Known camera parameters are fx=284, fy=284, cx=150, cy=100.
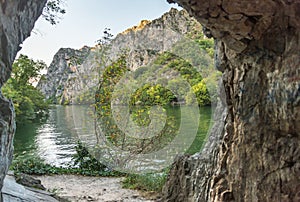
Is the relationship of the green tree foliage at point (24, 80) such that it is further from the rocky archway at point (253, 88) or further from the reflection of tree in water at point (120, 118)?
the rocky archway at point (253, 88)

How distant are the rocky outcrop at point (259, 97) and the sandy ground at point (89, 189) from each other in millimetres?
2728

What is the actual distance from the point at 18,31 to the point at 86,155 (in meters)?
6.26

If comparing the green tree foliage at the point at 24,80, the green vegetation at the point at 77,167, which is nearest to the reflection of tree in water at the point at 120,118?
the green vegetation at the point at 77,167

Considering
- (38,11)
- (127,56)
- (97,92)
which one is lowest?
(97,92)

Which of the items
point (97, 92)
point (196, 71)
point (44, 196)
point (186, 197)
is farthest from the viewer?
point (196, 71)

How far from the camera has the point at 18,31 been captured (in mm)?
2623

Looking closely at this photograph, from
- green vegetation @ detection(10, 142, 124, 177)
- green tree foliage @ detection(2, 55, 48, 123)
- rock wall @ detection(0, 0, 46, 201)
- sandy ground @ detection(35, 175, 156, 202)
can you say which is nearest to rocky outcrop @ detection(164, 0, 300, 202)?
rock wall @ detection(0, 0, 46, 201)

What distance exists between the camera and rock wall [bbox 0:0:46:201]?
7.68ft

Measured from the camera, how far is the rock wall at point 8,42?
2.34 m

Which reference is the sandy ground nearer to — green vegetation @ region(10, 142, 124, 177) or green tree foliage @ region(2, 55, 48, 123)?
green vegetation @ region(10, 142, 124, 177)

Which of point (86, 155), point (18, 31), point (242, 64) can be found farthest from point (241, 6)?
point (86, 155)

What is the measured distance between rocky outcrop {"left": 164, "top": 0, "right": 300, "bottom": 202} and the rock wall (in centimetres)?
147

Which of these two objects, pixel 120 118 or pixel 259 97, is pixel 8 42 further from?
pixel 120 118

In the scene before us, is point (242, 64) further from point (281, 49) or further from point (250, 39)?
point (281, 49)
